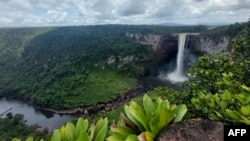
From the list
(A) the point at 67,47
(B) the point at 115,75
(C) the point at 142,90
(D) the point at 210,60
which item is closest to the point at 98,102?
(C) the point at 142,90

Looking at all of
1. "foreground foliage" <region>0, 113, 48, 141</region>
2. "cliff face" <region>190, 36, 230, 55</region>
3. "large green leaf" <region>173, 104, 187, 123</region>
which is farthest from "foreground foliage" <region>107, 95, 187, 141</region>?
"cliff face" <region>190, 36, 230, 55</region>

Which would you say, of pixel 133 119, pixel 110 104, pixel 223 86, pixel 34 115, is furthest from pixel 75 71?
pixel 133 119

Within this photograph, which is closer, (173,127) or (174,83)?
(173,127)

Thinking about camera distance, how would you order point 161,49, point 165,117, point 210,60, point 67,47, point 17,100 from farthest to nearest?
1. point 67,47
2. point 161,49
3. point 17,100
4. point 210,60
5. point 165,117

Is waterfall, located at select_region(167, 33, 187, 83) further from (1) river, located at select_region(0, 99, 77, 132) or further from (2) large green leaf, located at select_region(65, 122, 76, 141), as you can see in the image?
(2) large green leaf, located at select_region(65, 122, 76, 141)

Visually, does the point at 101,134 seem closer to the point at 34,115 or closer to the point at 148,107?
the point at 148,107

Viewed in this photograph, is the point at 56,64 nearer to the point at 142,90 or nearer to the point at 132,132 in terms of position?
the point at 142,90

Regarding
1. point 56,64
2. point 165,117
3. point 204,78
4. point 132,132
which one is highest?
point 165,117
